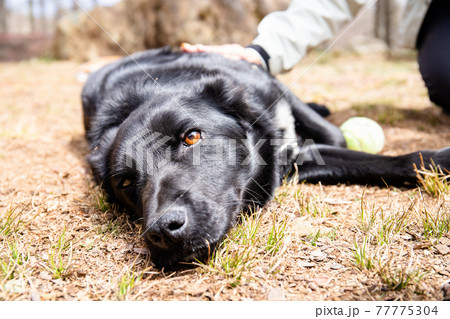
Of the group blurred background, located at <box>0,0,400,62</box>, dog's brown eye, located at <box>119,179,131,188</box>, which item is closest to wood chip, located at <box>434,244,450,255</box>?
dog's brown eye, located at <box>119,179,131,188</box>

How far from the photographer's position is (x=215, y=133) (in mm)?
2129

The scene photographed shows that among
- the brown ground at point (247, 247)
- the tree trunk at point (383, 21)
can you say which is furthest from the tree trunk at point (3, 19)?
the brown ground at point (247, 247)

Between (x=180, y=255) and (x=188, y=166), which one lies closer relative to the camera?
(x=180, y=255)

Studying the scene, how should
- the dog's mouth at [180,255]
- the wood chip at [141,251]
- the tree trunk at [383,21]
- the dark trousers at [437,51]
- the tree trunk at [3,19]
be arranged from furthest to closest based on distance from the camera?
the tree trunk at [3,19]
the tree trunk at [383,21]
the dark trousers at [437,51]
the wood chip at [141,251]
the dog's mouth at [180,255]

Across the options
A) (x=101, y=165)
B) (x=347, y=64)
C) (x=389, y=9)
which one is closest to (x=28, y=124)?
(x=101, y=165)

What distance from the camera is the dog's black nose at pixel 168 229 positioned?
154 centimetres

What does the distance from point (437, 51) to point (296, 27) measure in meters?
1.31

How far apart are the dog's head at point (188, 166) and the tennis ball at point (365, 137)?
2.96ft

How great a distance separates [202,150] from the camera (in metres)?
2.01

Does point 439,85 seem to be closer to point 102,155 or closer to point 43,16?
point 102,155

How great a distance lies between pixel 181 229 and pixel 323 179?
1.32 meters

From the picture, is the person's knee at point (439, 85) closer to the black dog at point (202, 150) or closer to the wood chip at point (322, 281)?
the black dog at point (202, 150)

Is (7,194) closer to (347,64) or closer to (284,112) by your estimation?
(284,112)

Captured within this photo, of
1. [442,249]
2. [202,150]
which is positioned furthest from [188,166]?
[442,249]
